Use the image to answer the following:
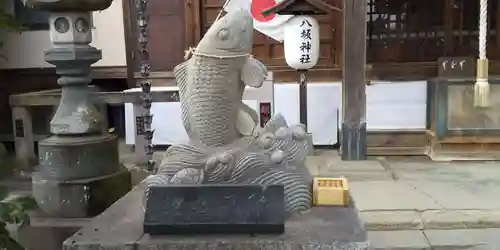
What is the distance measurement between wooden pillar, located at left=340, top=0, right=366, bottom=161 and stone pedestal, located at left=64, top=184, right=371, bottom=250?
13.3ft

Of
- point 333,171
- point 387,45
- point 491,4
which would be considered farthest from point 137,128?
point 491,4

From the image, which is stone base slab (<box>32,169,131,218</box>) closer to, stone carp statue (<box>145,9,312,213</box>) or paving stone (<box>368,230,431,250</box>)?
stone carp statue (<box>145,9,312,213</box>)

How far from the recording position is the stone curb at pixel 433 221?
→ 14.6 ft

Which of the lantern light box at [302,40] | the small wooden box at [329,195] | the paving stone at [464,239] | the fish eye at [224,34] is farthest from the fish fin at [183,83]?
the lantern light box at [302,40]

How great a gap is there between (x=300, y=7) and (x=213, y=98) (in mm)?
3560

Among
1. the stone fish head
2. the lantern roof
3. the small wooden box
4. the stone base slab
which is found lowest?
the stone base slab

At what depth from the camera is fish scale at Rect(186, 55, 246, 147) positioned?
295cm

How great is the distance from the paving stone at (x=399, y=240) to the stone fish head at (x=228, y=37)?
182 centimetres

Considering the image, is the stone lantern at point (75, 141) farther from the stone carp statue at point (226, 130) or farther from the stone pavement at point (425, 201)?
the stone pavement at point (425, 201)

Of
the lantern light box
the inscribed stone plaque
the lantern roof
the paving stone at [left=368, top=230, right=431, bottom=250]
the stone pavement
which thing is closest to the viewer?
the inscribed stone plaque

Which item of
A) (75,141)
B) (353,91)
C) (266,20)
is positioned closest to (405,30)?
(353,91)

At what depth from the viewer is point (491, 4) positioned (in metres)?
7.52

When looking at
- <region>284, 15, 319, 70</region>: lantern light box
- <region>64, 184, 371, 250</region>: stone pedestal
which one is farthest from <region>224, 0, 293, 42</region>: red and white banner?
<region>64, 184, 371, 250</region>: stone pedestal

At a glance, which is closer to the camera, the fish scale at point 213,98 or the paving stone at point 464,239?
the fish scale at point 213,98
